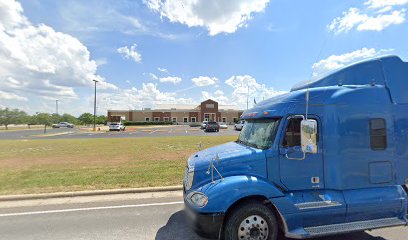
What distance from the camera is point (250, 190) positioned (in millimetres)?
3711

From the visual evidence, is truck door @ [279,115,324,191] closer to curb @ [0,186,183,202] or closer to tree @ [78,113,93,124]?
curb @ [0,186,183,202]

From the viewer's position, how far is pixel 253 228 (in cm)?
381

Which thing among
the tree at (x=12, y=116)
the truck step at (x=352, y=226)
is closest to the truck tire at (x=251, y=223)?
the truck step at (x=352, y=226)

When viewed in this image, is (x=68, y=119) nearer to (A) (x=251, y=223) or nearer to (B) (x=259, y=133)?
(B) (x=259, y=133)

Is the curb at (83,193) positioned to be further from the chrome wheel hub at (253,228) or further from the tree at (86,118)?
the tree at (86,118)

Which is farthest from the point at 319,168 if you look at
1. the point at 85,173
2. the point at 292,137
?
the point at 85,173

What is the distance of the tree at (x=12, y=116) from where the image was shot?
264ft

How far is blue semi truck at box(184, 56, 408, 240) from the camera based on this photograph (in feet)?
12.4

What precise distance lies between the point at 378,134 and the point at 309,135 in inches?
60.8

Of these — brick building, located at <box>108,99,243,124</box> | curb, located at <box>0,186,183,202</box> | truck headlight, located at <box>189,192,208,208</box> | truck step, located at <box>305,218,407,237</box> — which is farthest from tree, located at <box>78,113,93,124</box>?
truck step, located at <box>305,218,407,237</box>

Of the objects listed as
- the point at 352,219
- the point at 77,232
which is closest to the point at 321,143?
the point at 352,219

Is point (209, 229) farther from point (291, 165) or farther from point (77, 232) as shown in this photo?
point (77, 232)

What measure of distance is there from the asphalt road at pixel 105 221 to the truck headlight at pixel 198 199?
0.89m

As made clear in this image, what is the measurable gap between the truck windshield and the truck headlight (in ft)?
4.06
